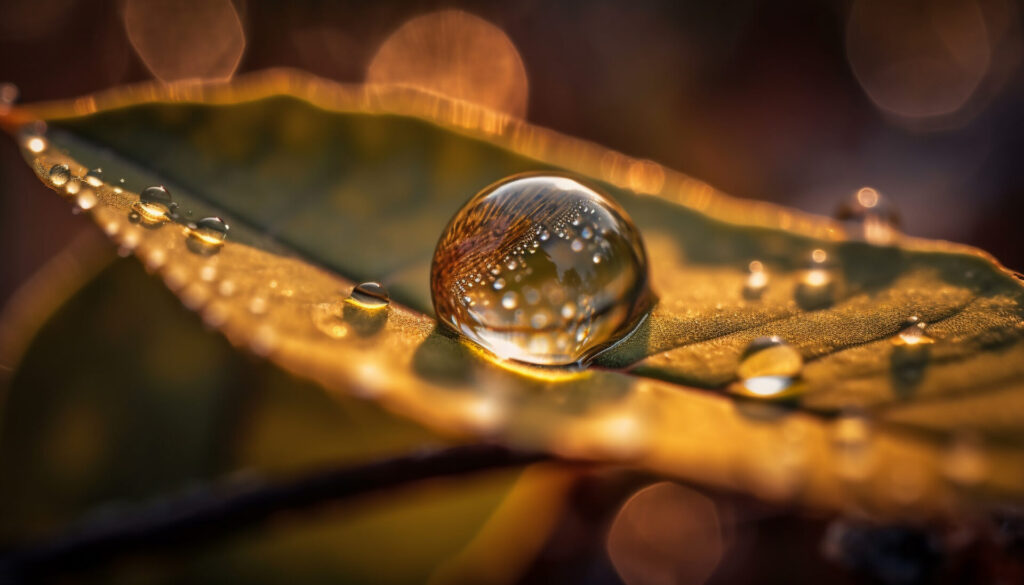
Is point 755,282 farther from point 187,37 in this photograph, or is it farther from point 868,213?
point 187,37

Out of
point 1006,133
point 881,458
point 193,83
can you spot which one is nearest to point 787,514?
→ point 881,458

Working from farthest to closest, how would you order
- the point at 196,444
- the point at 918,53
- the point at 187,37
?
1. the point at 187,37
2. the point at 918,53
3. the point at 196,444

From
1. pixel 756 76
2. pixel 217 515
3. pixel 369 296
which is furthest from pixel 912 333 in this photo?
pixel 756 76

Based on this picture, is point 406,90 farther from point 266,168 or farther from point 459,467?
point 459,467

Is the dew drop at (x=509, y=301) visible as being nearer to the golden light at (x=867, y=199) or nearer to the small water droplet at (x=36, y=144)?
the small water droplet at (x=36, y=144)

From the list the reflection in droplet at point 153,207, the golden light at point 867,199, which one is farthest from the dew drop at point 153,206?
the golden light at point 867,199
